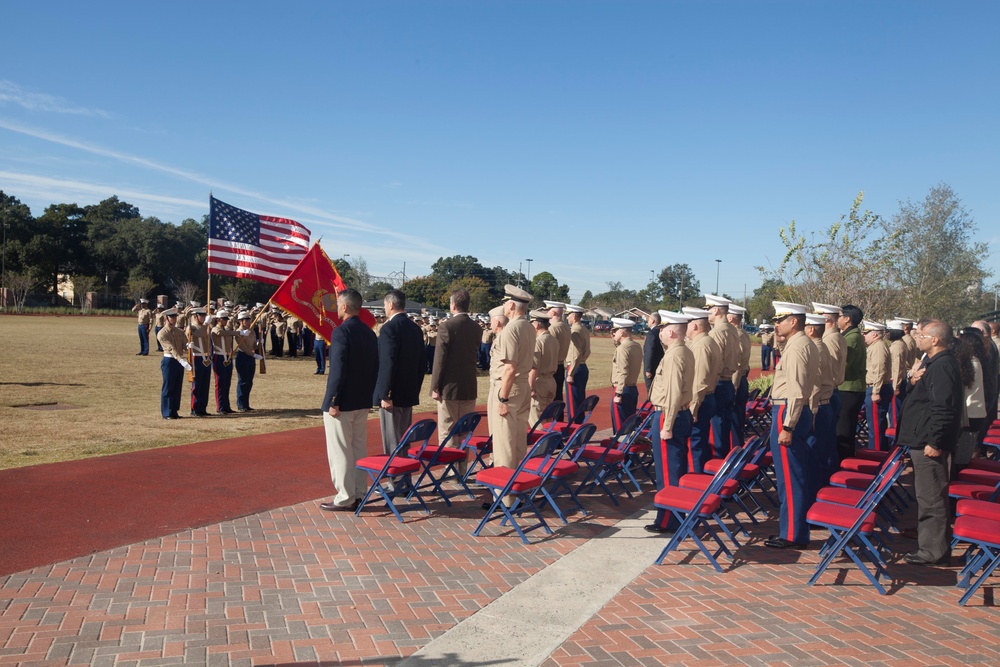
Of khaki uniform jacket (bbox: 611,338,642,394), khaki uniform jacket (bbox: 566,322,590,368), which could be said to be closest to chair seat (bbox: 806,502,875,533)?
khaki uniform jacket (bbox: 611,338,642,394)

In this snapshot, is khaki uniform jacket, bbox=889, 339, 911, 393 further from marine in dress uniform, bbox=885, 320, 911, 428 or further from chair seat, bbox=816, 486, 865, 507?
chair seat, bbox=816, 486, 865, 507

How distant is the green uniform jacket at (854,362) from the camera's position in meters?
8.48

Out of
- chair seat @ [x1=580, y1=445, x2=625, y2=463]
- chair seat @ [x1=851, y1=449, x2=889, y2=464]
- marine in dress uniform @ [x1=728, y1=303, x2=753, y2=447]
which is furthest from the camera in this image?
marine in dress uniform @ [x1=728, y1=303, x2=753, y2=447]

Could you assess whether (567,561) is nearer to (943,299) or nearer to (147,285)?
(943,299)

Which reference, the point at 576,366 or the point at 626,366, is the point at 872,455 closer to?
the point at 626,366

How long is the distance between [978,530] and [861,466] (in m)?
2.40

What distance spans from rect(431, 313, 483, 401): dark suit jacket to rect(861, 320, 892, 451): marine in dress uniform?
622 centimetres

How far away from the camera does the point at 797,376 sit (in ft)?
18.9

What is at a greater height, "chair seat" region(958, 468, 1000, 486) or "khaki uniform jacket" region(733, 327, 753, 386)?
"khaki uniform jacket" region(733, 327, 753, 386)

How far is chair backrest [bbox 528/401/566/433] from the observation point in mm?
8250

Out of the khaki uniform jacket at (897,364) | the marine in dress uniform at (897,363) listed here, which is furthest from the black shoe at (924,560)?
the khaki uniform jacket at (897,364)

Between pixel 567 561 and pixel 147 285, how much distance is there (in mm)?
65203

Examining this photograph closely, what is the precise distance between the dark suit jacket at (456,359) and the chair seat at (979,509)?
433 centimetres

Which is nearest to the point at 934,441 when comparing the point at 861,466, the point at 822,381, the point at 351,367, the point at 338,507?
the point at 822,381
